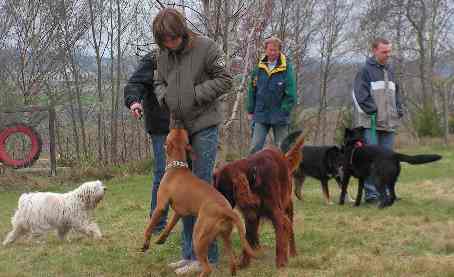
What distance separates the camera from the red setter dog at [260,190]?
161 inches

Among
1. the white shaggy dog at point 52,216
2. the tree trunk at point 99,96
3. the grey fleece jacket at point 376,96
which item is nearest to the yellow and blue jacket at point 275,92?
the grey fleece jacket at point 376,96

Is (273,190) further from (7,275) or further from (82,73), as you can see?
(82,73)

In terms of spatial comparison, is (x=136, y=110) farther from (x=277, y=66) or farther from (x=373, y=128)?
(x=373, y=128)

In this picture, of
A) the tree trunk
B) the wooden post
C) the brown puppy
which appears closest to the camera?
the brown puppy

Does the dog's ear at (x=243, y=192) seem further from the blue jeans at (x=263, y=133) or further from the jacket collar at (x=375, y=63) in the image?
the jacket collar at (x=375, y=63)

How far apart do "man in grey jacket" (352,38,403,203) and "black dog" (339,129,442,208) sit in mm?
202

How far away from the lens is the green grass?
13.9ft

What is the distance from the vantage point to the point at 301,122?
64.4ft

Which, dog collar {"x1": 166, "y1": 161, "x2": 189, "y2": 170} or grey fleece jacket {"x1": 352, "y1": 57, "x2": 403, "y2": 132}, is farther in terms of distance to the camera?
grey fleece jacket {"x1": 352, "y1": 57, "x2": 403, "y2": 132}

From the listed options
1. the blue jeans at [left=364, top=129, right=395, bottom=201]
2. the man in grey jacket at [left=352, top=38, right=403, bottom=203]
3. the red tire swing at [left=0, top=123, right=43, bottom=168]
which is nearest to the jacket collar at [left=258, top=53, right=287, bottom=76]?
the man in grey jacket at [left=352, top=38, right=403, bottom=203]

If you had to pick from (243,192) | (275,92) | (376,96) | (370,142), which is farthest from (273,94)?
(243,192)

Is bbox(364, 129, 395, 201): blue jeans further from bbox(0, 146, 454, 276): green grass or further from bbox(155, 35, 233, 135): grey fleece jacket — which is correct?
bbox(155, 35, 233, 135): grey fleece jacket

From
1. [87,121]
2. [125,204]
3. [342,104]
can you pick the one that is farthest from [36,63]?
[342,104]

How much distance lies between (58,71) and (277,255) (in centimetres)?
1140
